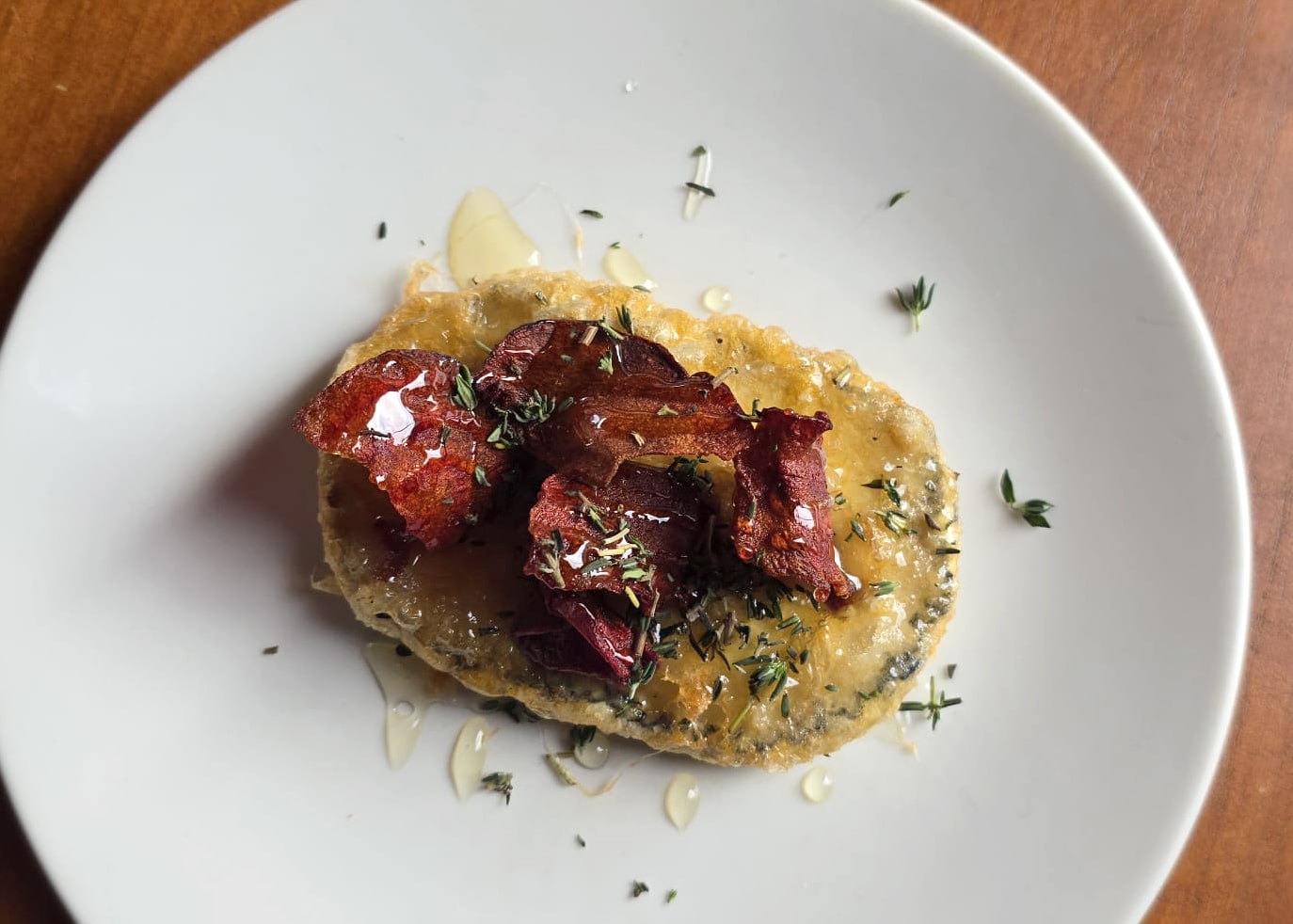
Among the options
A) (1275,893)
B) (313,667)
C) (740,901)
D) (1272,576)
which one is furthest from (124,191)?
(1275,893)

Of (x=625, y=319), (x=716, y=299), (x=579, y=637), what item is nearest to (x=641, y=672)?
(x=579, y=637)

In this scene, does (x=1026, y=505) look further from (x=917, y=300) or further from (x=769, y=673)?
(x=769, y=673)

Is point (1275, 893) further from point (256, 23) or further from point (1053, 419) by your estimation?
point (256, 23)

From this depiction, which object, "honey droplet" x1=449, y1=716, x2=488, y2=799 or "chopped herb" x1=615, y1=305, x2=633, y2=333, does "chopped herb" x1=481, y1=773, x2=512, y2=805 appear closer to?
"honey droplet" x1=449, y1=716, x2=488, y2=799

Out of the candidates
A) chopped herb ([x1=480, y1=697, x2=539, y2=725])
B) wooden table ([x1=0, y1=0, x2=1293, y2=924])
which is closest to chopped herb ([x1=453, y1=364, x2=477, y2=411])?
chopped herb ([x1=480, y1=697, x2=539, y2=725])

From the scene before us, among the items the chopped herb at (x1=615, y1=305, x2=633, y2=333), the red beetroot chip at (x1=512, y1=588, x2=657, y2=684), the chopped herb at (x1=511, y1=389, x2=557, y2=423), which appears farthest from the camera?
the chopped herb at (x1=615, y1=305, x2=633, y2=333)

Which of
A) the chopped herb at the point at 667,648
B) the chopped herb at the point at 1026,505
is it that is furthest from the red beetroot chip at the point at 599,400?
the chopped herb at the point at 1026,505

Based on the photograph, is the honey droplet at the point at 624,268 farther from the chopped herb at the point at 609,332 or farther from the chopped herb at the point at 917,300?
the chopped herb at the point at 917,300
